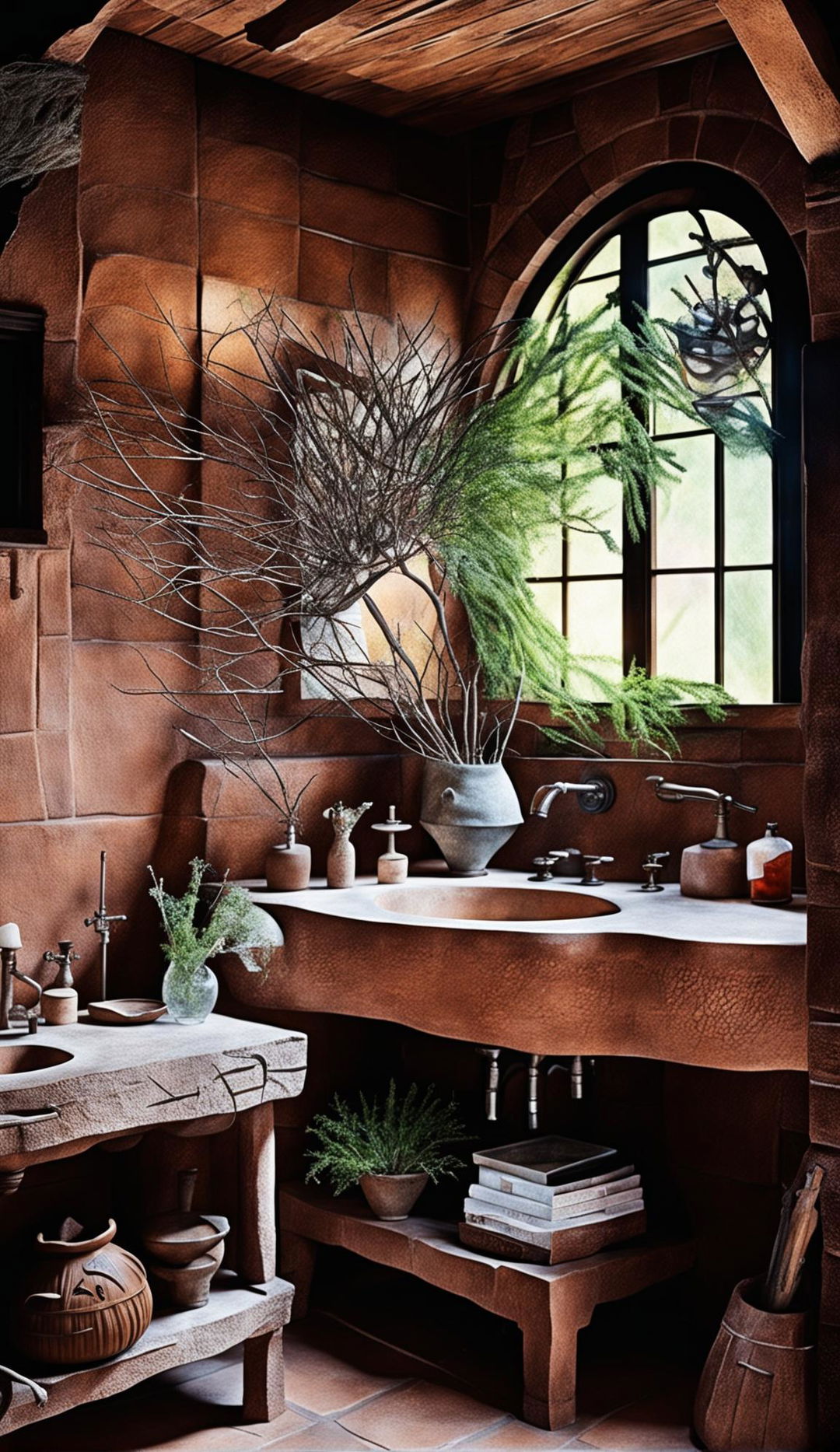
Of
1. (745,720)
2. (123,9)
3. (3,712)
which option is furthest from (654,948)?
(123,9)

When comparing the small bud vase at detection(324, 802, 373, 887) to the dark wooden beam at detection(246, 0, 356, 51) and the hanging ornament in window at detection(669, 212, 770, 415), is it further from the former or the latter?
the dark wooden beam at detection(246, 0, 356, 51)

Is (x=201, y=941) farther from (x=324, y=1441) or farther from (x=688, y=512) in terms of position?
(x=688, y=512)

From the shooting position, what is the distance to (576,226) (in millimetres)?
3867

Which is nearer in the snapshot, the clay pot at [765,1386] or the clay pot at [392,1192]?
the clay pot at [765,1386]

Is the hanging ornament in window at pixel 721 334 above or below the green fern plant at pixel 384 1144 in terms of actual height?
above

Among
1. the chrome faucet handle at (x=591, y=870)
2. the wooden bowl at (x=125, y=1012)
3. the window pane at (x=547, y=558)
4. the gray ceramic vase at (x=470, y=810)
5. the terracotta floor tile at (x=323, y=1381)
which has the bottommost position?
the terracotta floor tile at (x=323, y=1381)

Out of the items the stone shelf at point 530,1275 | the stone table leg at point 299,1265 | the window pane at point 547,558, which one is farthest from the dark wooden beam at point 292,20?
the stone table leg at point 299,1265

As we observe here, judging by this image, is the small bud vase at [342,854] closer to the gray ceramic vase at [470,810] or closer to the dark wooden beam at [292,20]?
the gray ceramic vase at [470,810]

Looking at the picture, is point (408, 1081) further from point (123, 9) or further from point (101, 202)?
point (123, 9)

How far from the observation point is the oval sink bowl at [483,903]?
343 centimetres

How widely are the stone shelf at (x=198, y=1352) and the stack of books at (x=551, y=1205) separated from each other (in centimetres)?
45

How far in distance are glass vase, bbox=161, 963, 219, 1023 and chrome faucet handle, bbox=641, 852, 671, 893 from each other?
3.47 feet

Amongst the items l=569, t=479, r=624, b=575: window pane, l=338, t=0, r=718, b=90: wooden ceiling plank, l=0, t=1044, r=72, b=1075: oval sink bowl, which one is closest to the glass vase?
l=0, t=1044, r=72, b=1075: oval sink bowl

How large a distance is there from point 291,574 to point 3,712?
808 mm
